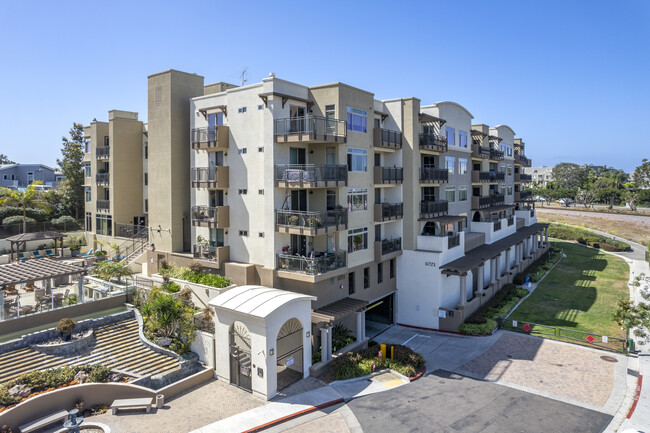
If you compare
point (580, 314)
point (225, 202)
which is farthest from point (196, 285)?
point (580, 314)

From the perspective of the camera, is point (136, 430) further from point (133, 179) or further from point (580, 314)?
point (580, 314)

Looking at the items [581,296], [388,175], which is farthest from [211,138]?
[581,296]

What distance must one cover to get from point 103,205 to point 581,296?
44795mm

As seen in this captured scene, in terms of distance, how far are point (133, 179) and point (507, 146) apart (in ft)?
144

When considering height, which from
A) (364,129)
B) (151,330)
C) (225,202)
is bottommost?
(151,330)

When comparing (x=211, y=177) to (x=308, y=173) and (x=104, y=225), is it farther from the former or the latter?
(x=104, y=225)

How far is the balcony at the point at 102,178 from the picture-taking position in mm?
39469

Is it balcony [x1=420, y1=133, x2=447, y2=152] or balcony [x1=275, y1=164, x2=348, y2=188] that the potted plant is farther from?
balcony [x1=420, y1=133, x2=447, y2=152]

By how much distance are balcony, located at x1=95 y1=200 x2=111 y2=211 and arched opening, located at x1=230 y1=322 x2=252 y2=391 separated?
25549mm

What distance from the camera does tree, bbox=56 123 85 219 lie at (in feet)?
169

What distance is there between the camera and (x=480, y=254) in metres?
35.3

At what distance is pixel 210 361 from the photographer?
2066 centimetres

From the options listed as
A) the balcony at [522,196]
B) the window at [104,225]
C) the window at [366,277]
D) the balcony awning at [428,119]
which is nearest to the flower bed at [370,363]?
the window at [366,277]

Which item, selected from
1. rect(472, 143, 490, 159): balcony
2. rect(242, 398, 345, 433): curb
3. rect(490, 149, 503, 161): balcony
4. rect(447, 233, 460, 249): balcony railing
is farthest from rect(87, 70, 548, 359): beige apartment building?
rect(490, 149, 503, 161): balcony
